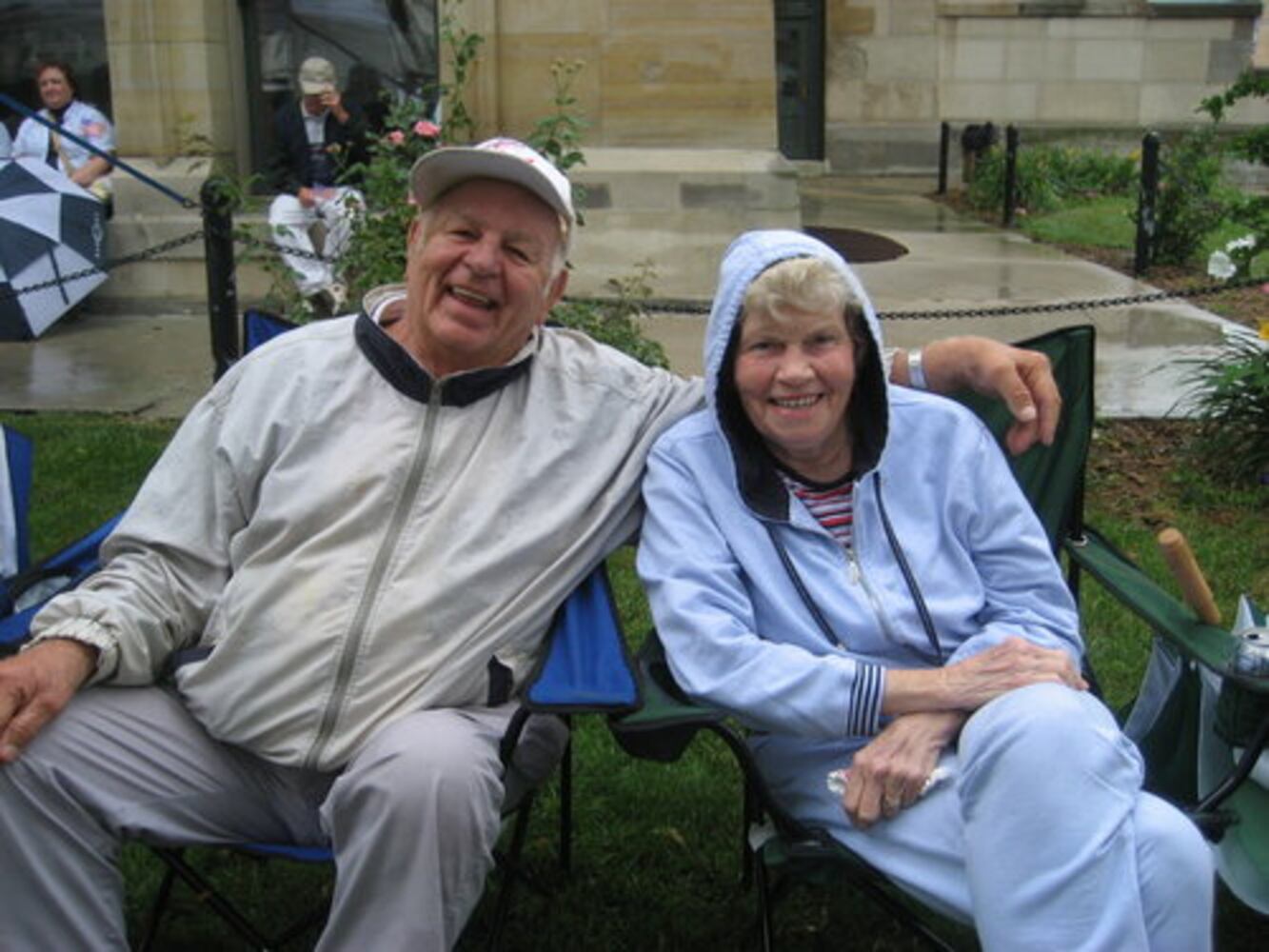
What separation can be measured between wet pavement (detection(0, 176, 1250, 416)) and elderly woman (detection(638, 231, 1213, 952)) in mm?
4412

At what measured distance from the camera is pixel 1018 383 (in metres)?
2.84

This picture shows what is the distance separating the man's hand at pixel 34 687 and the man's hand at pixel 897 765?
137 centimetres

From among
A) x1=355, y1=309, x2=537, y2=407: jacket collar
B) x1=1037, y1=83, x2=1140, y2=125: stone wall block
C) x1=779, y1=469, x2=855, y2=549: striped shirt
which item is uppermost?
x1=1037, y1=83, x2=1140, y2=125: stone wall block

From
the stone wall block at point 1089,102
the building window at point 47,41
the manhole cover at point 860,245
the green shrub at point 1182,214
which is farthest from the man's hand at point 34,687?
the stone wall block at point 1089,102

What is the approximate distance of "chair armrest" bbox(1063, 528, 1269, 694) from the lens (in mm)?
2568

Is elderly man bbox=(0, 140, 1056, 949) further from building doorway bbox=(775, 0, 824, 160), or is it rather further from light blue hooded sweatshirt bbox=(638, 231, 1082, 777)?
building doorway bbox=(775, 0, 824, 160)

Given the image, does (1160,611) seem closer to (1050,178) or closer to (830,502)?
(830,502)

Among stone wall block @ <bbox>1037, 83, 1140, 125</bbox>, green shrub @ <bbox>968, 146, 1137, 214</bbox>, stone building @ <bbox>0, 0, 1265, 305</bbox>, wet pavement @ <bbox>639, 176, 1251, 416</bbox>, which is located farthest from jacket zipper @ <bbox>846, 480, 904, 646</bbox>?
stone wall block @ <bbox>1037, 83, 1140, 125</bbox>

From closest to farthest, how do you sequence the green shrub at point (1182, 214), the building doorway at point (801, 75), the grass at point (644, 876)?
the grass at point (644, 876) → the green shrub at point (1182, 214) → the building doorway at point (801, 75)

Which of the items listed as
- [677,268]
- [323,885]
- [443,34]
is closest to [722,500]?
[323,885]

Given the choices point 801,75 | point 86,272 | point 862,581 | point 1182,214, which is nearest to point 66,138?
point 86,272

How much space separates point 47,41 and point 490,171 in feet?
41.5

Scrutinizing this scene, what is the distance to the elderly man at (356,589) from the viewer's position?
2.35 meters

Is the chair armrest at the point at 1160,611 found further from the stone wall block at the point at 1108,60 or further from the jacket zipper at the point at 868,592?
the stone wall block at the point at 1108,60
